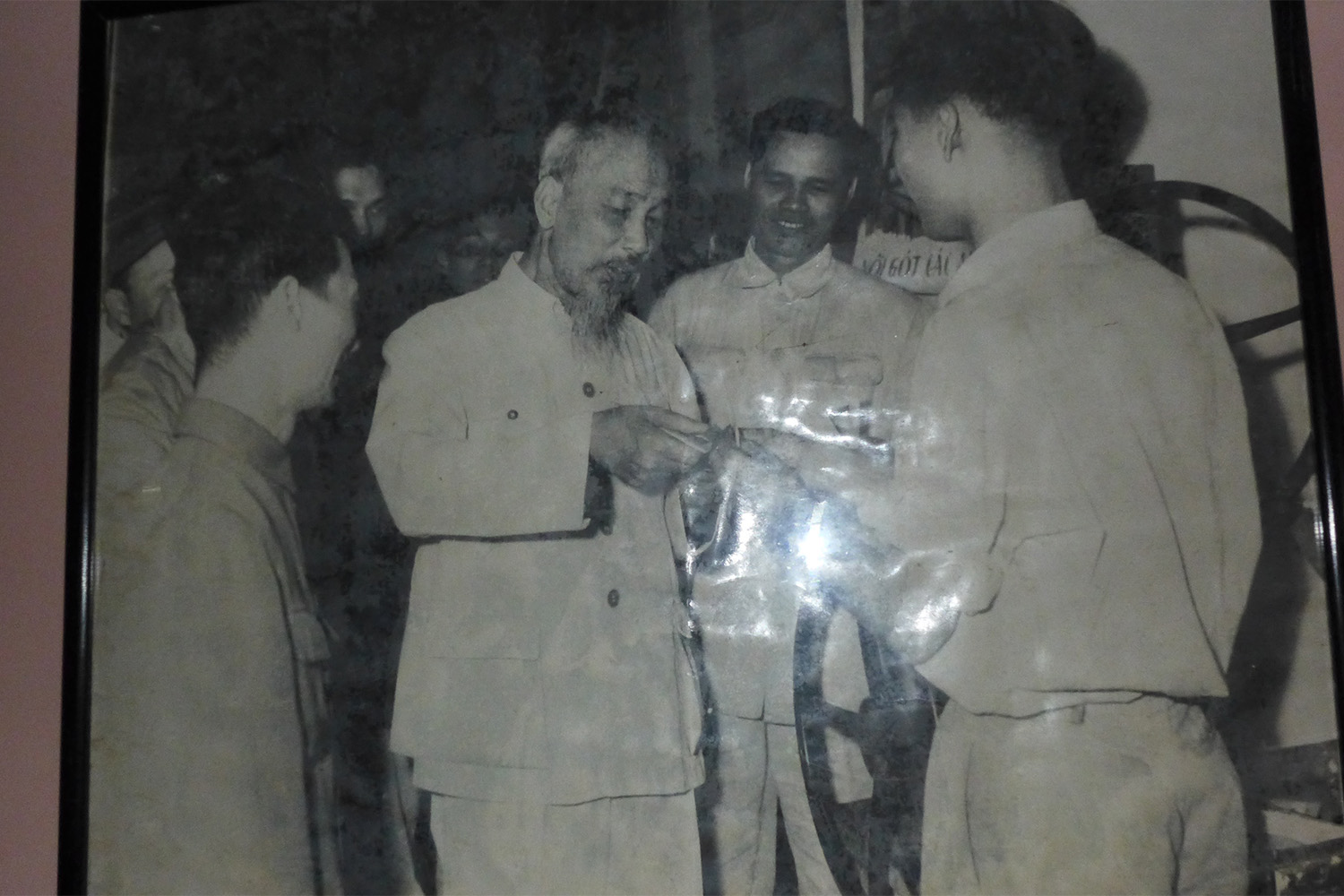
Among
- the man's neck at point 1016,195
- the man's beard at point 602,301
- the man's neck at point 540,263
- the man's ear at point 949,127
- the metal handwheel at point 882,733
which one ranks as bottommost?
the metal handwheel at point 882,733

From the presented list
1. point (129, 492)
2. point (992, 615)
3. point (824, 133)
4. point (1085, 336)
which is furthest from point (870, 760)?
point (129, 492)

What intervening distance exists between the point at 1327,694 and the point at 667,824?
76cm

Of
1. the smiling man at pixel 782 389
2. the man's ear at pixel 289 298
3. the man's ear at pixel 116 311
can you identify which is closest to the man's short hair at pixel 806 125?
the smiling man at pixel 782 389

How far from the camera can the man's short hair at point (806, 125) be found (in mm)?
1421

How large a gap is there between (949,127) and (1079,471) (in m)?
0.46

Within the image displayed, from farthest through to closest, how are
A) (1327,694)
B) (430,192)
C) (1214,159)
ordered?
(430,192) → (1214,159) → (1327,694)

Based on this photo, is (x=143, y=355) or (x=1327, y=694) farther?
(x=143, y=355)

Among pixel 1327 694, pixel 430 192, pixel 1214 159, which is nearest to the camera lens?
pixel 1327 694

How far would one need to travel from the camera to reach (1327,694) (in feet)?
4.17

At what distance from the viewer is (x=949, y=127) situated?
1423 mm

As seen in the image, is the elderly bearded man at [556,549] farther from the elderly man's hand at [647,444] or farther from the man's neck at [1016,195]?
the man's neck at [1016,195]

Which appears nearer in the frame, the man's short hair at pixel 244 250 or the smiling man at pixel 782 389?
the smiling man at pixel 782 389

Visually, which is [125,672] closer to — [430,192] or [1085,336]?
[430,192]

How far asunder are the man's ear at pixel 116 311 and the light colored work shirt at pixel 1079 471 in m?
1.04
